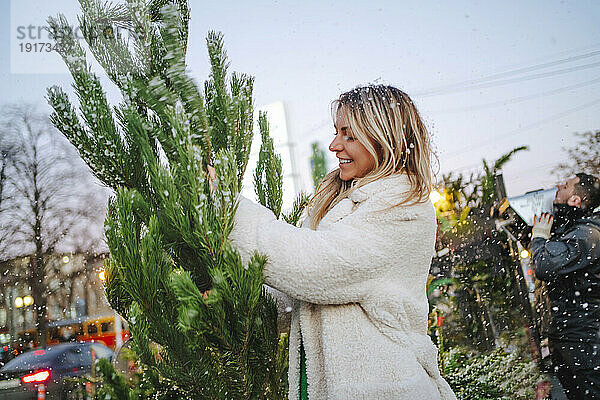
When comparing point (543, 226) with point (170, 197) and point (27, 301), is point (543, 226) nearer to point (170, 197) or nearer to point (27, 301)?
point (170, 197)

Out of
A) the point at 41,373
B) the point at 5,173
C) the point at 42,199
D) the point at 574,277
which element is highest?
the point at 5,173

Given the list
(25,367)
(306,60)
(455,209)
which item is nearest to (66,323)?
(25,367)

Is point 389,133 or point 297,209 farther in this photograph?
point 297,209

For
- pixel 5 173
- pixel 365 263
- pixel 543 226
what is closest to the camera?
pixel 365 263

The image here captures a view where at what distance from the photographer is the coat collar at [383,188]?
119 cm

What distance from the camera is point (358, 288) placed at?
3.62 feet

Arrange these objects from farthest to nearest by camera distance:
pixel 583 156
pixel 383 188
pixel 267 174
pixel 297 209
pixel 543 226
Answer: pixel 583 156, pixel 543 226, pixel 297 209, pixel 267 174, pixel 383 188

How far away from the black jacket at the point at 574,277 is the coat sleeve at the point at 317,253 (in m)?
1.75

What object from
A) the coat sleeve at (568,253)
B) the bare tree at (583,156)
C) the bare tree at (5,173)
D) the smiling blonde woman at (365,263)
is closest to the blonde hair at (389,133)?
the smiling blonde woman at (365,263)

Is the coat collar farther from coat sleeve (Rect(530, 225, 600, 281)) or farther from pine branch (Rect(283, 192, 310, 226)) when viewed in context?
coat sleeve (Rect(530, 225, 600, 281))

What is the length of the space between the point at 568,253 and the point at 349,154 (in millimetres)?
1716

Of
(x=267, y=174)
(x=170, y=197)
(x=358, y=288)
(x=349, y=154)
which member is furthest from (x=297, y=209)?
(x=170, y=197)

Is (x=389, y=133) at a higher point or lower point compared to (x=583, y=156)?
lower

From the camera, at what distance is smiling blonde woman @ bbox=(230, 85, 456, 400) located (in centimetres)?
106
